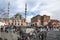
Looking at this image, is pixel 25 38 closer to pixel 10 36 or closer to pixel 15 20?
pixel 10 36

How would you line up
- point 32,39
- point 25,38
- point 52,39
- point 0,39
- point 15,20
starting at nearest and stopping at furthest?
point 0,39, point 25,38, point 32,39, point 52,39, point 15,20

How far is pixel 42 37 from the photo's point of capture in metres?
27.6

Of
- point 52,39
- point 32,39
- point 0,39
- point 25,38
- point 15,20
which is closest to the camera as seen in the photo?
point 0,39

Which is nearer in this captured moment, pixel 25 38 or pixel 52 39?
pixel 25 38

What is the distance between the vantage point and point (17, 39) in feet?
82.5

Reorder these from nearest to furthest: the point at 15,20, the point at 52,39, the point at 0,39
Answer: the point at 0,39 → the point at 52,39 → the point at 15,20

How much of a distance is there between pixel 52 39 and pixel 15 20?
62320 millimetres

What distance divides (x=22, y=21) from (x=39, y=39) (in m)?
66.2

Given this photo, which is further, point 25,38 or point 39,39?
point 39,39

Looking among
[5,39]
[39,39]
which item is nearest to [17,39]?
[5,39]

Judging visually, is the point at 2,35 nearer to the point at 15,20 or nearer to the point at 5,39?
the point at 5,39

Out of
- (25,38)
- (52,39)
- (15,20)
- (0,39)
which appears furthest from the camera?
(15,20)

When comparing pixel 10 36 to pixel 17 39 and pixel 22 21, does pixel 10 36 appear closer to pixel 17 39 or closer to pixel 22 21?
pixel 17 39

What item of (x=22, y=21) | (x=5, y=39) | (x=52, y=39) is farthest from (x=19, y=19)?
(x=5, y=39)
